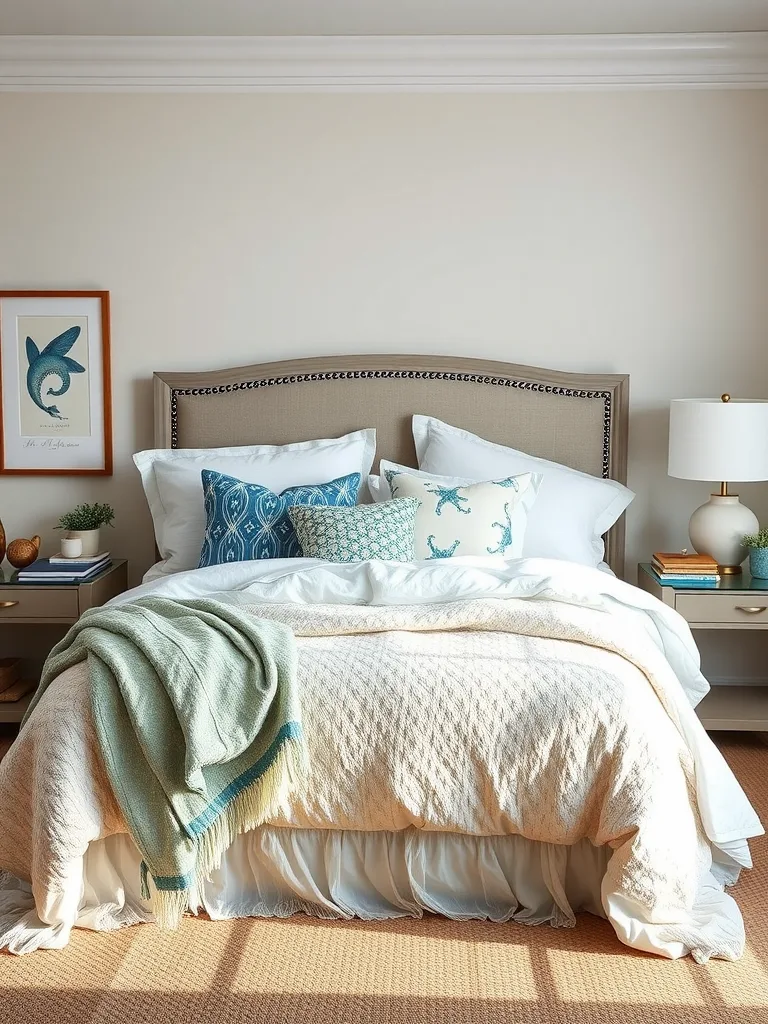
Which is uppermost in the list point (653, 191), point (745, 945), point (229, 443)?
point (653, 191)

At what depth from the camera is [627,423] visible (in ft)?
13.3

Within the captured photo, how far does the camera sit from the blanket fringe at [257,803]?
234 centimetres

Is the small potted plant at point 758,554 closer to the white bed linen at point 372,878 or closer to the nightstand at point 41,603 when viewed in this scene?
the white bed linen at point 372,878

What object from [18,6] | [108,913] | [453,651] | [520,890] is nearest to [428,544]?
[453,651]

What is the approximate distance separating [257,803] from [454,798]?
459mm

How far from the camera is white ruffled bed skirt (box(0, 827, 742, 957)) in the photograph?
244 cm

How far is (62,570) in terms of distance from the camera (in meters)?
3.79

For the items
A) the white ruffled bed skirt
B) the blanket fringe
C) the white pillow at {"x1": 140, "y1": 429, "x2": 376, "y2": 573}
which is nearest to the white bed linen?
the white ruffled bed skirt

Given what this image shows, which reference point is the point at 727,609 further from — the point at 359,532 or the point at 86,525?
the point at 86,525

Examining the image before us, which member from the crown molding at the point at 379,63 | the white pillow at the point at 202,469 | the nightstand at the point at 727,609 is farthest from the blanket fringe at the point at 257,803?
the crown molding at the point at 379,63

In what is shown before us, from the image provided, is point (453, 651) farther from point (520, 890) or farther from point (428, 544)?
point (428, 544)

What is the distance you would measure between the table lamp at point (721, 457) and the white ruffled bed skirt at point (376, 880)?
156 centimetres

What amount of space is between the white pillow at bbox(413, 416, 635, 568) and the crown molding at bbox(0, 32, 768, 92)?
1.38 metres

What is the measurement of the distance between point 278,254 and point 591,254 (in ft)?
4.15
